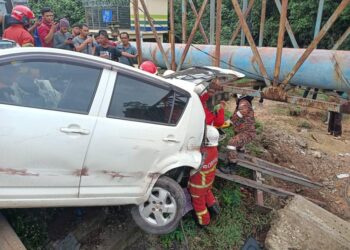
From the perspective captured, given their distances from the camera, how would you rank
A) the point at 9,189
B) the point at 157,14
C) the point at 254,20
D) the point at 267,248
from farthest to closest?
the point at 157,14 < the point at 254,20 < the point at 267,248 < the point at 9,189

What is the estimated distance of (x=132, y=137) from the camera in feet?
9.29

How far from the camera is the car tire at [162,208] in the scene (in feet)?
10.4

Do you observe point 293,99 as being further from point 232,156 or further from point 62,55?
point 62,55

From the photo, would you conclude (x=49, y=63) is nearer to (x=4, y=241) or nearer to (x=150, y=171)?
(x=150, y=171)

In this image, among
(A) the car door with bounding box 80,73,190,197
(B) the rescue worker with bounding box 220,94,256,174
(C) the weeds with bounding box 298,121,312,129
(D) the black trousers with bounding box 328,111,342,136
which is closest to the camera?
(A) the car door with bounding box 80,73,190,197

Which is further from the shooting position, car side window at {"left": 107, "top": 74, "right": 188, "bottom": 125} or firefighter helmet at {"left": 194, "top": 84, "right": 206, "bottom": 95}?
firefighter helmet at {"left": 194, "top": 84, "right": 206, "bottom": 95}

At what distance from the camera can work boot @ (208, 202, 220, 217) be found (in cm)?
434

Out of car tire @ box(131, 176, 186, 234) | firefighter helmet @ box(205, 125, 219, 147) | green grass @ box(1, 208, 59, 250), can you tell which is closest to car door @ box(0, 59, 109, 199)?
car tire @ box(131, 176, 186, 234)

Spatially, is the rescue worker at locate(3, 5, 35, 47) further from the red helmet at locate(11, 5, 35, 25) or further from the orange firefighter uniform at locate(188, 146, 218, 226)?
the orange firefighter uniform at locate(188, 146, 218, 226)

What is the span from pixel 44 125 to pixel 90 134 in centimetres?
35

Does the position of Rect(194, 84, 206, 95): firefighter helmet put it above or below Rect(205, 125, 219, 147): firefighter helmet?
above

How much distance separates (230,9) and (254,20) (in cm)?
237

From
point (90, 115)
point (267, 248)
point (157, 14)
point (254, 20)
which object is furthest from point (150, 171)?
point (157, 14)

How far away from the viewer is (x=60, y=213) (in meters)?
3.65
